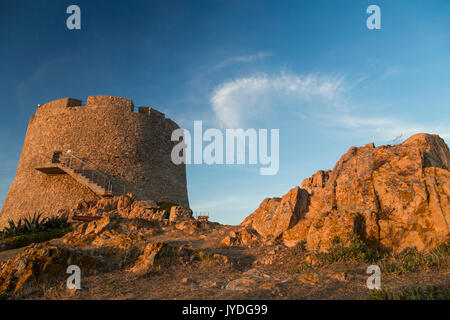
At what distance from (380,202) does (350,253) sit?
2023mm

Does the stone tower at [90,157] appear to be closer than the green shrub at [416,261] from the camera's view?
No

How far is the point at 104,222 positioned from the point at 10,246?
209 inches

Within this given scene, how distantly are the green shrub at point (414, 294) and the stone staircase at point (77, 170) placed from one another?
2018 cm

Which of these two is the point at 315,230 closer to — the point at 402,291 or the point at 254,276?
the point at 254,276

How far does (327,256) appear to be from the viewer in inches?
269

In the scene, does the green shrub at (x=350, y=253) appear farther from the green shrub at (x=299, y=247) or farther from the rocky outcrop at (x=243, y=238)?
the rocky outcrop at (x=243, y=238)

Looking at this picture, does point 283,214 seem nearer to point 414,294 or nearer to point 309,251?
point 309,251

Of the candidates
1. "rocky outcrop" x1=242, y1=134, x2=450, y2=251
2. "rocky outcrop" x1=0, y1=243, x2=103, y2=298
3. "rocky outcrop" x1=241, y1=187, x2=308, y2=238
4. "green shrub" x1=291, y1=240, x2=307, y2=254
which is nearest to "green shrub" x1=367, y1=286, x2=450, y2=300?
"rocky outcrop" x1=242, y1=134, x2=450, y2=251

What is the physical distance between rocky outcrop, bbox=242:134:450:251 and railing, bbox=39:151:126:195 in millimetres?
16500

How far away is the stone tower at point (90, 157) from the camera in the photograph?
22.9 metres

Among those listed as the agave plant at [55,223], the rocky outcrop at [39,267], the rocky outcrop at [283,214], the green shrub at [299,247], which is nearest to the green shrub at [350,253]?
the green shrub at [299,247]

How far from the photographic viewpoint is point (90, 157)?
77.8 feet

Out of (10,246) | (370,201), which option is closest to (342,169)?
(370,201)
